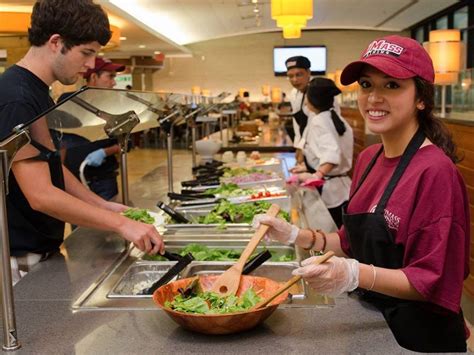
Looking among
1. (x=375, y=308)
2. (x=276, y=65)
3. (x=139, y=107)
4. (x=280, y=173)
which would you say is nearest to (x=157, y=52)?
(x=276, y=65)


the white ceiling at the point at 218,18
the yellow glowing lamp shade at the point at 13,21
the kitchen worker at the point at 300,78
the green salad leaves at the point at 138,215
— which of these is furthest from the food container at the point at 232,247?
the white ceiling at the point at 218,18

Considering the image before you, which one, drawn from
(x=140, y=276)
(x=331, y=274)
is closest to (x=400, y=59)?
(x=331, y=274)

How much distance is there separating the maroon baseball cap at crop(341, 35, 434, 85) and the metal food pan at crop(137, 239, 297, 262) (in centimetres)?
85

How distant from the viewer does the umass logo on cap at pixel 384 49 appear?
4.46ft

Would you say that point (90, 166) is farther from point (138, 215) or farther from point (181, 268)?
point (181, 268)

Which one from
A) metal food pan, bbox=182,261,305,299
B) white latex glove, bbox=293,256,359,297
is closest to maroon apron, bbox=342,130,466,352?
white latex glove, bbox=293,256,359,297

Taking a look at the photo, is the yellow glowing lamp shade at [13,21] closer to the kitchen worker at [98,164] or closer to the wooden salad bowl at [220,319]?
the kitchen worker at [98,164]

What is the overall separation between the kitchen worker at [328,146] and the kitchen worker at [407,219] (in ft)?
6.38

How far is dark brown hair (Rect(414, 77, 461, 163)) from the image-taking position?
4.60 feet

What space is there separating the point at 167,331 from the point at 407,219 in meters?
0.63

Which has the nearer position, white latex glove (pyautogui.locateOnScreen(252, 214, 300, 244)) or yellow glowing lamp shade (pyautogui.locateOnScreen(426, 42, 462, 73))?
white latex glove (pyautogui.locateOnScreen(252, 214, 300, 244))

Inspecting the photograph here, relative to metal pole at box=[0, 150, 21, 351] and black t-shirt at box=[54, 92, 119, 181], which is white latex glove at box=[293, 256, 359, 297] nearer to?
metal pole at box=[0, 150, 21, 351]

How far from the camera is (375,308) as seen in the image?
4.82 feet

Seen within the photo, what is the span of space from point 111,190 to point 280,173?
1.15 metres
